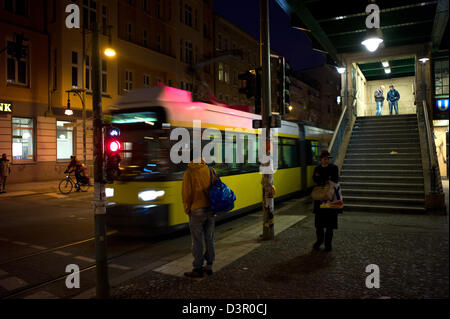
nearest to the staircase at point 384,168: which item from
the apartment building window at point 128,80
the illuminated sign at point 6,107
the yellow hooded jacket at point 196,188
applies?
the yellow hooded jacket at point 196,188

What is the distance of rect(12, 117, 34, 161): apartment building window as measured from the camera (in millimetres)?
19673

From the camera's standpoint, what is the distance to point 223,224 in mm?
9156

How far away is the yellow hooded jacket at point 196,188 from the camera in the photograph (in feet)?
17.0

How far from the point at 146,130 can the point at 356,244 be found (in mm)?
4642

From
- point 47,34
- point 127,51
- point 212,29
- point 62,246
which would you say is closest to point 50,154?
point 47,34

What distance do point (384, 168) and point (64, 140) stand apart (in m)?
18.7

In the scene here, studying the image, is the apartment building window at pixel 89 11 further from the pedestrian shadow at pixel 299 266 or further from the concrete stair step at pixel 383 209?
Answer: the pedestrian shadow at pixel 299 266

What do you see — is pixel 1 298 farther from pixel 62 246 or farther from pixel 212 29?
pixel 212 29

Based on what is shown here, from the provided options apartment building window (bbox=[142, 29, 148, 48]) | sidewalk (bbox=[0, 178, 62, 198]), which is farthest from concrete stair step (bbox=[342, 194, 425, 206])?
apartment building window (bbox=[142, 29, 148, 48])

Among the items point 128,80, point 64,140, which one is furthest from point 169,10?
point 64,140

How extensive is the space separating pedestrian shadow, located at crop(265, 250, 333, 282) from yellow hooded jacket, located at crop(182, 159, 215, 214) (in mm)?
1406

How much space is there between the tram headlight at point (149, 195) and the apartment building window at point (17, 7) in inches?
731

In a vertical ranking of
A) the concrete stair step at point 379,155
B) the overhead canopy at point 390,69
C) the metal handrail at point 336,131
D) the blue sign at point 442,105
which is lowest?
the concrete stair step at point 379,155

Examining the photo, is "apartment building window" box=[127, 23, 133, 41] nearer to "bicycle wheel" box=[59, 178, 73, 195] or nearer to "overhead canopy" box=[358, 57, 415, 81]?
"bicycle wheel" box=[59, 178, 73, 195]
